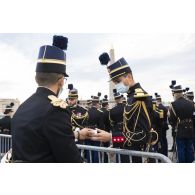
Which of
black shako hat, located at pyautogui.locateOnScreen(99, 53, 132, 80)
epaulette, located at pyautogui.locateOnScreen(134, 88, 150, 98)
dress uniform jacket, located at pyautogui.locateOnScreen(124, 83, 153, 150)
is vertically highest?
black shako hat, located at pyautogui.locateOnScreen(99, 53, 132, 80)

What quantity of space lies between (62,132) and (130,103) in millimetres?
1684

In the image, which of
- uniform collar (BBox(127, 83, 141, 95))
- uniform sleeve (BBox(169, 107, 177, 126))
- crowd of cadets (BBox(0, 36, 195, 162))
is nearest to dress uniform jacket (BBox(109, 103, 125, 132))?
uniform sleeve (BBox(169, 107, 177, 126))

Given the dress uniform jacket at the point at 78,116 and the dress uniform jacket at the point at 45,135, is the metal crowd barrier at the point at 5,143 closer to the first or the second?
the dress uniform jacket at the point at 78,116

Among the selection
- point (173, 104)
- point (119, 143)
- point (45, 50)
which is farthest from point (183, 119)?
point (45, 50)

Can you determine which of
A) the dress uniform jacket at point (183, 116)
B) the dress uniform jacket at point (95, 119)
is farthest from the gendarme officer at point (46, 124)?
the dress uniform jacket at point (95, 119)

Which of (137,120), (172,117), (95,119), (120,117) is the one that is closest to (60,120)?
(137,120)

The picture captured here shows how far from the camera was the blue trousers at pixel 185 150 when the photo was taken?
846 cm

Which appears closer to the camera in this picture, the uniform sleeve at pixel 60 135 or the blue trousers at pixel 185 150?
the uniform sleeve at pixel 60 135

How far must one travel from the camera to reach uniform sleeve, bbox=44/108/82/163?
2590 mm

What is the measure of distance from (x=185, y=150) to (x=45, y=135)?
652cm

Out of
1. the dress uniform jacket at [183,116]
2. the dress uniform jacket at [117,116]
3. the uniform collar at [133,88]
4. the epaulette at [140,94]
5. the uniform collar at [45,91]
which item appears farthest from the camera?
the dress uniform jacket at [117,116]

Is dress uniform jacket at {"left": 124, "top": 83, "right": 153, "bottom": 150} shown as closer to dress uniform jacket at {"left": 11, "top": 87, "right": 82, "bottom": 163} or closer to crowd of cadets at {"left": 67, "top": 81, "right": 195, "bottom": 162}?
dress uniform jacket at {"left": 11, "top": 87, "right": 82, "bottom": 163}

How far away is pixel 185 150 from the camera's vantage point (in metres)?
8.63
